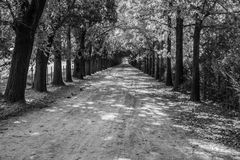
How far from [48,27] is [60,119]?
433 inches

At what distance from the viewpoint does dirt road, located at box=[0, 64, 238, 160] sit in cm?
798

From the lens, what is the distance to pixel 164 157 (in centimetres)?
788

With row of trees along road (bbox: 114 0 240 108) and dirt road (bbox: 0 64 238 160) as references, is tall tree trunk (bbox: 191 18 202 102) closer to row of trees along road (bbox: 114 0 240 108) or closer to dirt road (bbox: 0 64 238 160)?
row of trees along road (bbox: 114 0 240 108)

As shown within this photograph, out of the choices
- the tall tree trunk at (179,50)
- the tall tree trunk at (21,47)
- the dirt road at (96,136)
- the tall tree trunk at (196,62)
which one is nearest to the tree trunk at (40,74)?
the tall tree trunk at (21,47)

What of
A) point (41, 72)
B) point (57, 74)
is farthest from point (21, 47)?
point (57, 74)

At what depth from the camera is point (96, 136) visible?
32.2 feet

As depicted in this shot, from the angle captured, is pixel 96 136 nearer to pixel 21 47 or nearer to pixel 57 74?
pixel 21 47

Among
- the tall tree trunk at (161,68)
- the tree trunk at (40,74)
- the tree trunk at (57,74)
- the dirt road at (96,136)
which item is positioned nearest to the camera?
the dirt road at (96,136)

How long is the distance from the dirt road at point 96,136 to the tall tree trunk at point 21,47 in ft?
7.02

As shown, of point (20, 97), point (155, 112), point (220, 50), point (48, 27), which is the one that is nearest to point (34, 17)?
point (20, 97)

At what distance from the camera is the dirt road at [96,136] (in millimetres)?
7984

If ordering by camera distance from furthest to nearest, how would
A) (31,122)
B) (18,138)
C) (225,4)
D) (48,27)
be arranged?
(48,27)
(225,4)
(31,122)
(18,138)

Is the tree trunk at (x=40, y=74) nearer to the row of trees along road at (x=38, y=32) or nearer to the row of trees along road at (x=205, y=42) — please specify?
the row of trees along road at (x=38, y=32)

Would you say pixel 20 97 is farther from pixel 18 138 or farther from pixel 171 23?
pixel 171 23
